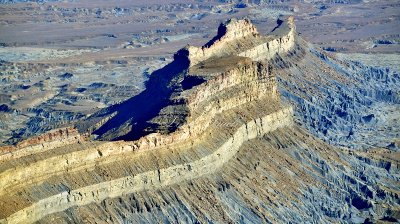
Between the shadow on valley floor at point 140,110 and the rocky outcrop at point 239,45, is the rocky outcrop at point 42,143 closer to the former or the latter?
the shadow on valley floor at point 140,110

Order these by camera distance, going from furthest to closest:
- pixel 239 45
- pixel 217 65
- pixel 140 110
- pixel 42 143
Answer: pixel 239 45
pixel 140 110
pixel 217 65
pixel 42 143

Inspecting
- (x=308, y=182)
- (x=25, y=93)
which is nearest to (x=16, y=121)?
(x=25, y=93)

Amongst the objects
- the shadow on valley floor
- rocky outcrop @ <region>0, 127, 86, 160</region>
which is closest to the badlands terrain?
rocky outcrop @ <region>0, 127, 86, 160</region>

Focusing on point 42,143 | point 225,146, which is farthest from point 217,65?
point 42,143

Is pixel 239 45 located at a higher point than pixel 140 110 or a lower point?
higher

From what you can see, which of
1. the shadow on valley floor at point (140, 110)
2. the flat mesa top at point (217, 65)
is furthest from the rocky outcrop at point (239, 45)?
the flat mesa top at point (217, 65)

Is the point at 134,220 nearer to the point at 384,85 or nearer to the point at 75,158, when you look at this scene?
the point at 75,158

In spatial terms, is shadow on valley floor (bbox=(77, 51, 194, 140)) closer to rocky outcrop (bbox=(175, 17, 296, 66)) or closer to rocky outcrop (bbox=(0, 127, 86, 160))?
rocky outcrop (bbox=(175, 17, 296, 66))

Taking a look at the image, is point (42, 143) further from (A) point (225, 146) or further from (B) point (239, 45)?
(B) point (239, 45)

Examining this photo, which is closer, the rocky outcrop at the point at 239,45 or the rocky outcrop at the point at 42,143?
the rocky outcrop at the point at 42,143

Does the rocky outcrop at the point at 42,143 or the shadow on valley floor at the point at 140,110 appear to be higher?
the rocky outcrop at the point at 42,143

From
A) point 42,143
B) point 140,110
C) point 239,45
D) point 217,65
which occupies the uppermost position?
point 42,143

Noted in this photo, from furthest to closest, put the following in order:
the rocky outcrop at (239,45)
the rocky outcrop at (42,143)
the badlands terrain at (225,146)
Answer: the rocky outcrop at (239,45) → the rocky outcrop at (42,143) → the badlands terrain at (225,146)
